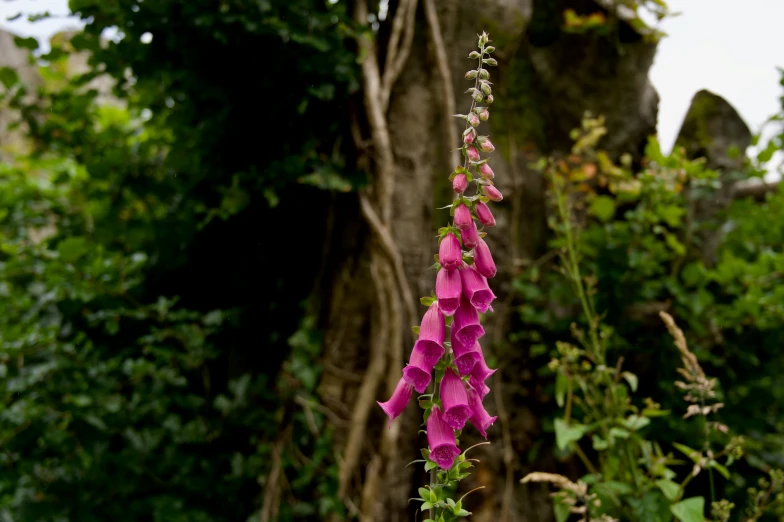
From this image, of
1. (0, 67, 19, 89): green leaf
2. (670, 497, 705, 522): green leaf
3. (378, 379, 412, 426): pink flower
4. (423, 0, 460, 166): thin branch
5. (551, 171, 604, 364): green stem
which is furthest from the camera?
(0, 67, 19, 89): green leaf

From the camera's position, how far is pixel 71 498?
1.80 m

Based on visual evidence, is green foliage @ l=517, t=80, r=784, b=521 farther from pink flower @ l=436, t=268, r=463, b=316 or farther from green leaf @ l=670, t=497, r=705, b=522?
pink flower @ l=436, t=268, r=463, b=316

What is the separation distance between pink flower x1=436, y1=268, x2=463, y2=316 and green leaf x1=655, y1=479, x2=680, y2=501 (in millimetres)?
825

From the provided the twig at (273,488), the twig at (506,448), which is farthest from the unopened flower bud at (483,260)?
the twig at (273,488)

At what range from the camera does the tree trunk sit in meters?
1.81

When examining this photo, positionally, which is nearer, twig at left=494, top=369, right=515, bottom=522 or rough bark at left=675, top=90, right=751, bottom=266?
twig at left=494, top=369, right=515, bottom=522

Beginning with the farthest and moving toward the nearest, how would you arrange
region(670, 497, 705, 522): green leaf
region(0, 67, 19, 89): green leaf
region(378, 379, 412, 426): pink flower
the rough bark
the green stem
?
the rough bark → region(0, 67, 19, 89): green leaf → the green stem → region(670, 497, 705, 522): green leaf → region(378, 379, 412, 426): pink flower

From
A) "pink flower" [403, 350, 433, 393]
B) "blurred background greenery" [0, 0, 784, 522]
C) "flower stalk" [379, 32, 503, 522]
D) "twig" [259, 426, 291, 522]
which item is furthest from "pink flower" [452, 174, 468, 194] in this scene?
"twig" [259, 426, 291, 522]

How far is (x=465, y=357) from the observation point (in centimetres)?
78

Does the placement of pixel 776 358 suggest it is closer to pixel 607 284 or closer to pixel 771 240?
pixel 771 240

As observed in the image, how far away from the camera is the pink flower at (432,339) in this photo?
785 millimetres

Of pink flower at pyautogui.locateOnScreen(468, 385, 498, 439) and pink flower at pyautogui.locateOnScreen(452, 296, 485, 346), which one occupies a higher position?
pink flower at pyautogui.locateOnScreen(452, 296, 485, 346)

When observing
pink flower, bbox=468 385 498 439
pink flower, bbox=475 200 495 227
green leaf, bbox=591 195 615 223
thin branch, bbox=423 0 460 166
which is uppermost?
thin branch, bbox=423 0 460 166

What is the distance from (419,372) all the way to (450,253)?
18 cm
